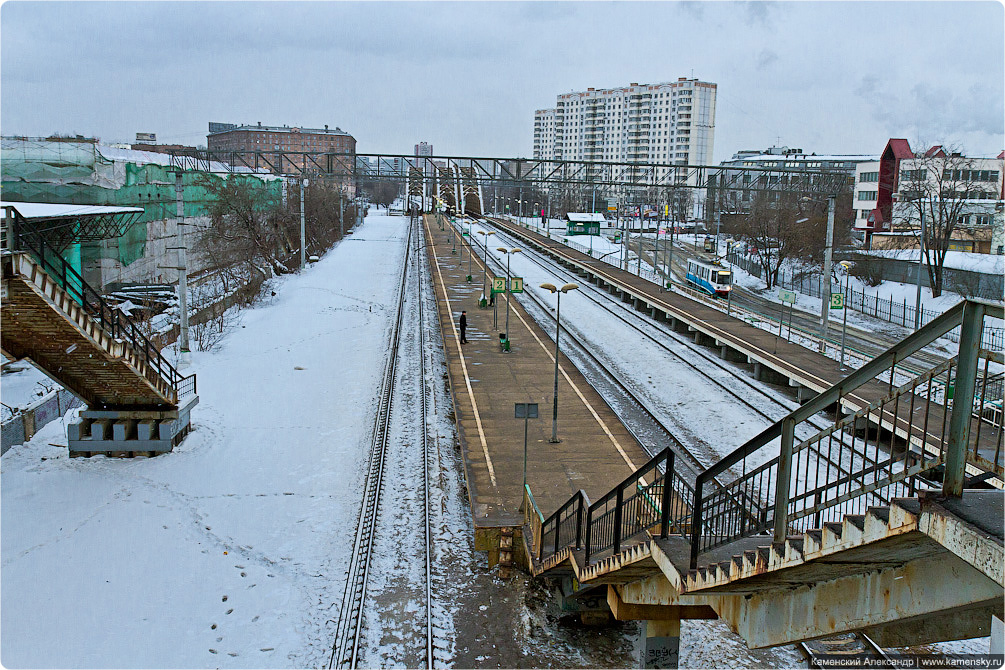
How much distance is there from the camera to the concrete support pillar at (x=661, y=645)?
984 cm

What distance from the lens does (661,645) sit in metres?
9.93

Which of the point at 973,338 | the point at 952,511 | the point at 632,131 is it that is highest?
the point at 632,131

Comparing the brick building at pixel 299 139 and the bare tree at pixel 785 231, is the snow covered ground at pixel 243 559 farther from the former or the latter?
the brick building at pixel 299 139

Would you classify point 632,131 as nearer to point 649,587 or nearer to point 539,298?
point 539,298

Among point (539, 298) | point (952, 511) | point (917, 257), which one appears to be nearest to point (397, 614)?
point (952, 511)

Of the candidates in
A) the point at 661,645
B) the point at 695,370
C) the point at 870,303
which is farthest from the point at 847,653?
the point at 870,303

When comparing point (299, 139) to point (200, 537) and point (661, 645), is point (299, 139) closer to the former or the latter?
point (200, 537)

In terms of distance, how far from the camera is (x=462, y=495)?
15492 mm

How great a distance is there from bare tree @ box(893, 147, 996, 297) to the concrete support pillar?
3157cm

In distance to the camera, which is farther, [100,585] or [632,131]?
[632,131]

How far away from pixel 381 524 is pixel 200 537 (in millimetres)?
2952

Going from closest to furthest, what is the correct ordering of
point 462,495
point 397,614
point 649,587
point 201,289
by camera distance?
1. point 649,587
2. point 397,614
3. point 462,495
4. point 201,289

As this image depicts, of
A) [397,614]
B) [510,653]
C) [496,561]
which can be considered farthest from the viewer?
[496,561]

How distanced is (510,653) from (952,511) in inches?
301
